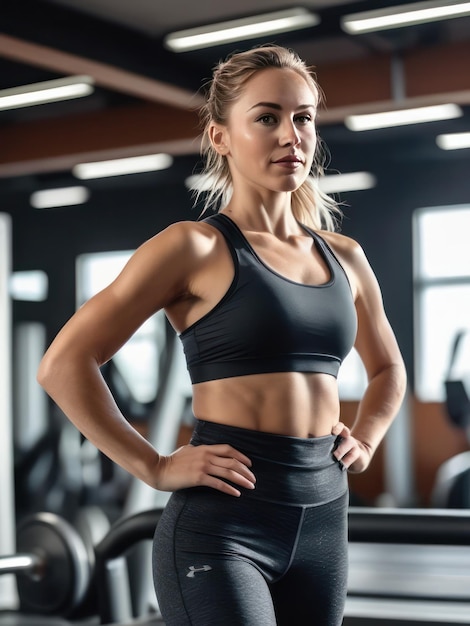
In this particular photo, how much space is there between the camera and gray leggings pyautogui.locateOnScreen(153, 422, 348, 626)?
1.13 metres

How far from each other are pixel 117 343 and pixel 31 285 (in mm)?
9391

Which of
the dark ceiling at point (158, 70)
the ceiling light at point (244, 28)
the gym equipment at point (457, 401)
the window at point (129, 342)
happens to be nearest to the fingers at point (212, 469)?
the dark ceiling at point (158, 70)

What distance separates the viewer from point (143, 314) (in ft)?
4.02

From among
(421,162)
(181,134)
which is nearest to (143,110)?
(181,134)

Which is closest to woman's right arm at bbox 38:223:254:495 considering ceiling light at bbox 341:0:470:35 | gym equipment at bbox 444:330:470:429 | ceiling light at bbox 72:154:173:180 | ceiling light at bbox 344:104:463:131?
ceiling light at bbox 341:0:470:35

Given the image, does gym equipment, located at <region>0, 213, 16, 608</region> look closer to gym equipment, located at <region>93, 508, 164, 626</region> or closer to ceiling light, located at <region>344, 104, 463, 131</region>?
gym equipment, located at <region>93, 508, 164, 626</region>

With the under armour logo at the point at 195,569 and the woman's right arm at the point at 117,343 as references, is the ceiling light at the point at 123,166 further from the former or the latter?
the under armour logo at the point at 195,569

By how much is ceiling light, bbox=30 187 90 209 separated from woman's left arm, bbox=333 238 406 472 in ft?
26.6

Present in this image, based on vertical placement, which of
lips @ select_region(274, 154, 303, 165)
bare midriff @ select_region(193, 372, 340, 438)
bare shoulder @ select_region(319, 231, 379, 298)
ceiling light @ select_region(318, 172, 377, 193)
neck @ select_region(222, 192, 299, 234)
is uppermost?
ceiling light @ select_region(318, 172, 377, 193)

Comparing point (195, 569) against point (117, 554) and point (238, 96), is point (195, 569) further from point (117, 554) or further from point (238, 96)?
point (117, 554)

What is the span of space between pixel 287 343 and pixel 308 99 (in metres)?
0.35

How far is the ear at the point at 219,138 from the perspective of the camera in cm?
134

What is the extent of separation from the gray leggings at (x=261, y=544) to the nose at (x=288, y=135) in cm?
39

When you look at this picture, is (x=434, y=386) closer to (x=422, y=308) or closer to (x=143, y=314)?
(x=422, y=308)
